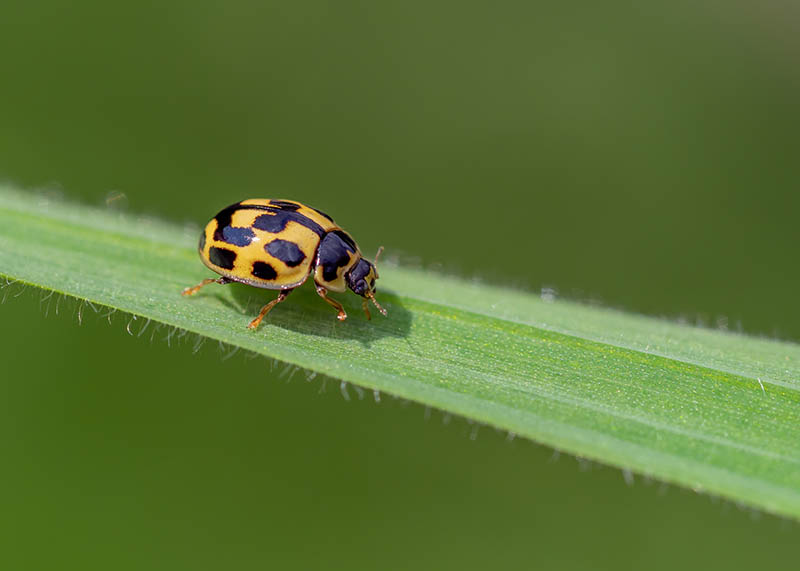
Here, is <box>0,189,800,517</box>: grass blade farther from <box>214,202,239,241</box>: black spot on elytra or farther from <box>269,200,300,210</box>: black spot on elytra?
<box>269,200,300,210</box>: black spot on elytra

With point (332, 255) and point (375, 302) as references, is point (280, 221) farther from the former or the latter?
point (375, 302)

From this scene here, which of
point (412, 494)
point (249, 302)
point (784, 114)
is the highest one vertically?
point (784, 114)

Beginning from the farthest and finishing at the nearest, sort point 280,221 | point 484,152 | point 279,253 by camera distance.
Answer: point 484,152 < point 280,221 < point 279,253

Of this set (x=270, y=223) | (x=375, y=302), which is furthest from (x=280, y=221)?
(x=375, y=302)

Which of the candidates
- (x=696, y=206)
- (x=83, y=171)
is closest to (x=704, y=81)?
(x=696, y=206)

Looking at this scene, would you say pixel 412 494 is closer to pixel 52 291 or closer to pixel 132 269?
pixel 132 269

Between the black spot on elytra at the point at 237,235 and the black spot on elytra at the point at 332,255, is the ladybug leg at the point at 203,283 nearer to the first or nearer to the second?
the black spot on elytra at the point at 237,235

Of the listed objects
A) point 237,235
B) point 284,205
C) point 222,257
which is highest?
point 284,205

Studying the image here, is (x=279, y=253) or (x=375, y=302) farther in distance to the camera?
Answer: (x=375, y=302)
